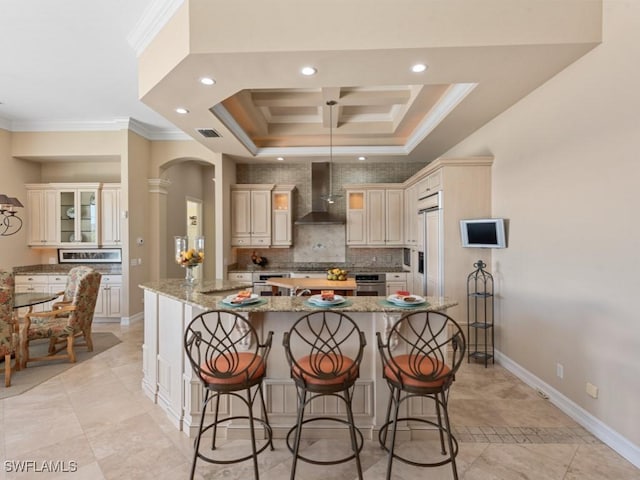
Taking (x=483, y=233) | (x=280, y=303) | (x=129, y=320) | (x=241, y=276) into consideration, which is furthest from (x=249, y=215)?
(x=483, y=233)

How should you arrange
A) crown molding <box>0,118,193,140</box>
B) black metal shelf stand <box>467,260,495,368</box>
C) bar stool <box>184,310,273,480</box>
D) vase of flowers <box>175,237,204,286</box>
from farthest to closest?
crown molding <box>0,118,193,140</box> < black metal shelf stand <box>467,260,495,368</box> < vase of flowers <box>175,237,204,286</box> < bar stool <box>184,310,273,480</box>

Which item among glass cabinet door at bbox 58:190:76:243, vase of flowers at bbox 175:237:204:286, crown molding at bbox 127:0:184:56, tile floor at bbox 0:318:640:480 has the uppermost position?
crown molding at bbox 127:0:184:56

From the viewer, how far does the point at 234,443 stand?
231 centimetres

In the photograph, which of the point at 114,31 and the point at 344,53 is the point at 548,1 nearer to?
the point at 344,53

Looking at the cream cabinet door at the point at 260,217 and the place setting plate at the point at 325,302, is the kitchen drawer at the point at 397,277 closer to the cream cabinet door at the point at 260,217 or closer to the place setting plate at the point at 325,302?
the cream cabinet door at the point at 260,217

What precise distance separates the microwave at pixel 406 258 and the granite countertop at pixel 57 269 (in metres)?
4.99

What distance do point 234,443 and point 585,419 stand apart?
2737mm

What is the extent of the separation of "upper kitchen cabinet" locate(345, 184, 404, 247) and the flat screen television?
199cm

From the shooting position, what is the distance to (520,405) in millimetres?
2820

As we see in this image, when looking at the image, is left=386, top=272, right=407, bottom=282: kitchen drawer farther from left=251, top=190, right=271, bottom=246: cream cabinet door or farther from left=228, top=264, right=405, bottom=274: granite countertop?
left=251, top=190, right=271, bottom=246: cream cabinet door

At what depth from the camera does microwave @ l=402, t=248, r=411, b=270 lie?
5545mm

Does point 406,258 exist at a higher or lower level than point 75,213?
lower

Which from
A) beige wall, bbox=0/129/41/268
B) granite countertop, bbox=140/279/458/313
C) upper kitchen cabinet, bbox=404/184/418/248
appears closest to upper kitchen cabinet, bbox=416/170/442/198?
upper kitchen cabinet, bbox=404/184/418/248

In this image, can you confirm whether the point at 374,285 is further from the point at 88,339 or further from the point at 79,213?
the point at 79,213
